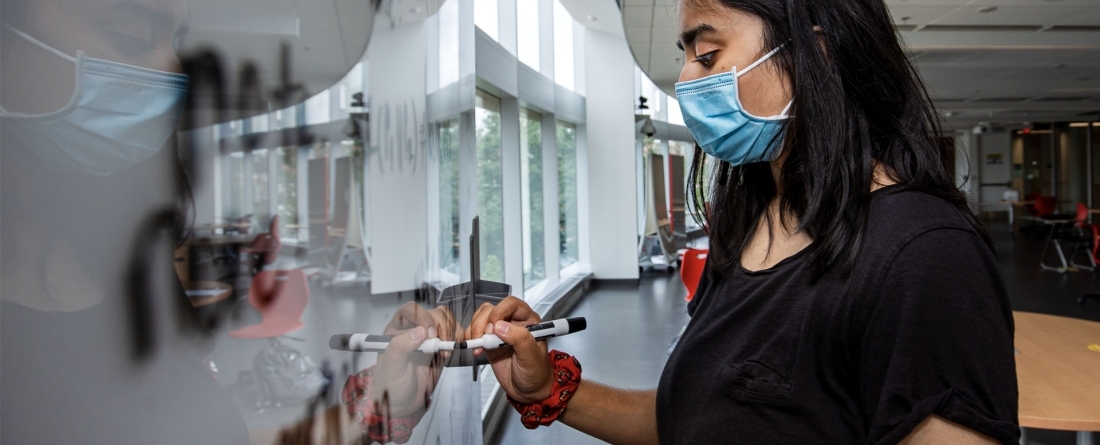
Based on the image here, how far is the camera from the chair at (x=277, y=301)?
1.05 ft

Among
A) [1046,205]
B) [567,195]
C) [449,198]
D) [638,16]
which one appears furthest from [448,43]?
[1046,205]

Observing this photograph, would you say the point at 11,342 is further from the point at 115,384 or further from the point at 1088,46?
the point at 1088,46

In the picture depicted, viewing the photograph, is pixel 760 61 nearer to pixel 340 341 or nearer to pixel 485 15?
pixel 340 341

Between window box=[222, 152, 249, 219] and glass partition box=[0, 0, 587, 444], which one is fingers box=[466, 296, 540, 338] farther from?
window box=[222, 152, 249, 219]

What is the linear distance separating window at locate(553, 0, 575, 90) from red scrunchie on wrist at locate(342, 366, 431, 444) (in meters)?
9.04

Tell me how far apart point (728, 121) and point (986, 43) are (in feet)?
38.3

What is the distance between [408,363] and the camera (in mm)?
667

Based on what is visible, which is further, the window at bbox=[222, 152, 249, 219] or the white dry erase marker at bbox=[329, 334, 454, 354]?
the white dry erase marker at bbox=[329, 334, 454, 354]

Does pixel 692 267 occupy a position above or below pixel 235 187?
below

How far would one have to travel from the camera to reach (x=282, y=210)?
332 millimetres

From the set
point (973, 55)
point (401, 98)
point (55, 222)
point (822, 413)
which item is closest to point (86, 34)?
point (55, 222)

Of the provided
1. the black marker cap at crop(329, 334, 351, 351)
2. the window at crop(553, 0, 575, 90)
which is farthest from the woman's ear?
the window at crop(553, 0, 575, 90)

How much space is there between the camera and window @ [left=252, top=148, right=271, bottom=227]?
31 cm

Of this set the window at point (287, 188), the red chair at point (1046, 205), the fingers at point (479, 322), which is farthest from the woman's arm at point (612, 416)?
the red chair at point (1046, 205)
